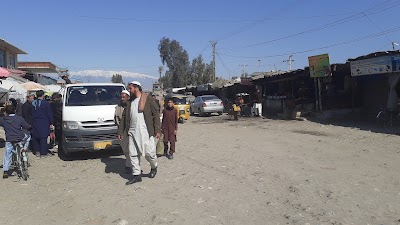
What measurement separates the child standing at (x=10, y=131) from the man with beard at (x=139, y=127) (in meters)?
2.45

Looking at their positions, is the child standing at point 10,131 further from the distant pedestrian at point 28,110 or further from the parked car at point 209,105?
the parked car at point 209,105

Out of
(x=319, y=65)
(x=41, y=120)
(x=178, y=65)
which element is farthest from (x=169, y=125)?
(x=178, y=65)

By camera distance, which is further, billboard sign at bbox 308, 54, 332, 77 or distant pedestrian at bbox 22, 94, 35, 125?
billboard sign at bbox 308, 54, 332, 77

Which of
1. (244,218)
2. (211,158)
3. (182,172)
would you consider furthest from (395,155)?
(244,218)

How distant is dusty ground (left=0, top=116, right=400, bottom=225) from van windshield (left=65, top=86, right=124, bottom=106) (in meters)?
1.44

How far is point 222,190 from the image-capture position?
595 centimetres

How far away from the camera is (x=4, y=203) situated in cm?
578

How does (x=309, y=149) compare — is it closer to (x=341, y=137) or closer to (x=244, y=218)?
(x=341, y=137)

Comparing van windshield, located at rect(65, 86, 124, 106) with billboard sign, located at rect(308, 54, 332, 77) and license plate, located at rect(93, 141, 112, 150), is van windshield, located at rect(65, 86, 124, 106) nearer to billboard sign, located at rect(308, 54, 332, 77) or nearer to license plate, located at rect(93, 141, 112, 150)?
license plate, located at rect(93, 141, 112, 150)

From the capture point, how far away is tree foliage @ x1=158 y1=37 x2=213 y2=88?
213 feet

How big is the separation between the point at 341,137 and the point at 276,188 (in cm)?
729

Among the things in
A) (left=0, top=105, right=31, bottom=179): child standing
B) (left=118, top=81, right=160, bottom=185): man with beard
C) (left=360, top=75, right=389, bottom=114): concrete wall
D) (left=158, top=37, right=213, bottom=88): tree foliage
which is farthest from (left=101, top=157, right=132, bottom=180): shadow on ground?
(left=158, top=37, right=213, bottom=88): tree foliage

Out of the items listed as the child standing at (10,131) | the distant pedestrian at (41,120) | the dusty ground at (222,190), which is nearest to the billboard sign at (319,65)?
the dusty ground at (222,190)

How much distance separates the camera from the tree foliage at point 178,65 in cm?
6481
